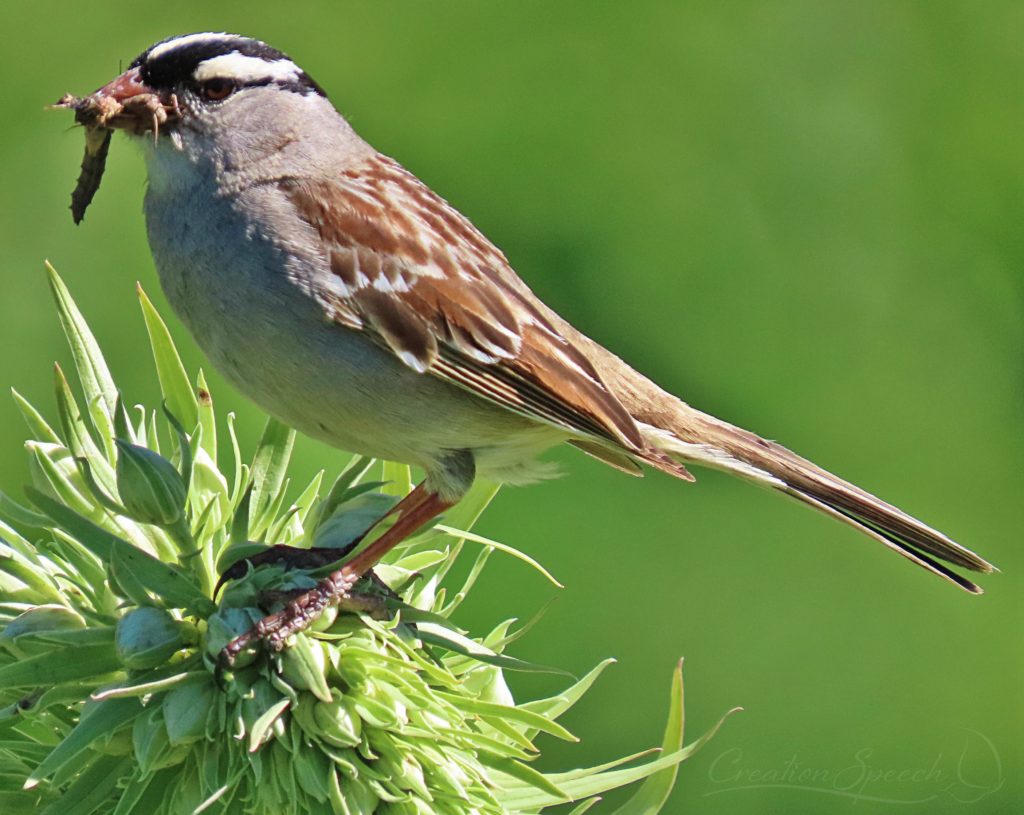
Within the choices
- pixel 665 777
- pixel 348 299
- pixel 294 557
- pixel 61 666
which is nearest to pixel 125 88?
pixel 348 299

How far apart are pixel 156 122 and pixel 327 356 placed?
1.28 feet

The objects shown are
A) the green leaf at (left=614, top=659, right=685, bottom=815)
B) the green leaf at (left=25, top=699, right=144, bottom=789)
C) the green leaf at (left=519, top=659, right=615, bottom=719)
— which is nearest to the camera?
Result: the green leaf at (left=25, top=699, right=144, bottom=789)

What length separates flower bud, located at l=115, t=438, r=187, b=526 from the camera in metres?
1.26

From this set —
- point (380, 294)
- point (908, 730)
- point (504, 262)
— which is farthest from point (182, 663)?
point (908, 730)

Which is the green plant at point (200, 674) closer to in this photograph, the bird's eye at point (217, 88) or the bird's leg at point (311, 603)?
the bird's leg at point (311, 603)

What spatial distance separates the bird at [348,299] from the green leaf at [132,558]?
34cm

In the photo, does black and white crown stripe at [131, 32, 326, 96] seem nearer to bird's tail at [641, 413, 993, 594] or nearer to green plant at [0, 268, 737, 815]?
green plant at [0, 268, 737, 815]

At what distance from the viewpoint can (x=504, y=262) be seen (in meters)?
2.07

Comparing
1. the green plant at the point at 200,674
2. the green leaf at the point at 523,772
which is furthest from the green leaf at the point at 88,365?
the green leaf at the point at 523,772

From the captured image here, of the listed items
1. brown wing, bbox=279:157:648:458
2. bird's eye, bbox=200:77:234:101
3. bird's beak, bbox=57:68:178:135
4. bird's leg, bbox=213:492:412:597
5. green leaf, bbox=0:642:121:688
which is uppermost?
bird's eye, bbox=200:77:234:101

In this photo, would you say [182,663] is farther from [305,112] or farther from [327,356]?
[305,112]

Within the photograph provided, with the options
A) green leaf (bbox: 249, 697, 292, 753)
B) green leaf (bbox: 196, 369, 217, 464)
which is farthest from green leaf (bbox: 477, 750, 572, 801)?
green leaf (bbox: 196, 369, 217, 464)

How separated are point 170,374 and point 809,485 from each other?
0.99m

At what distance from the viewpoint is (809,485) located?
206 centimetres
